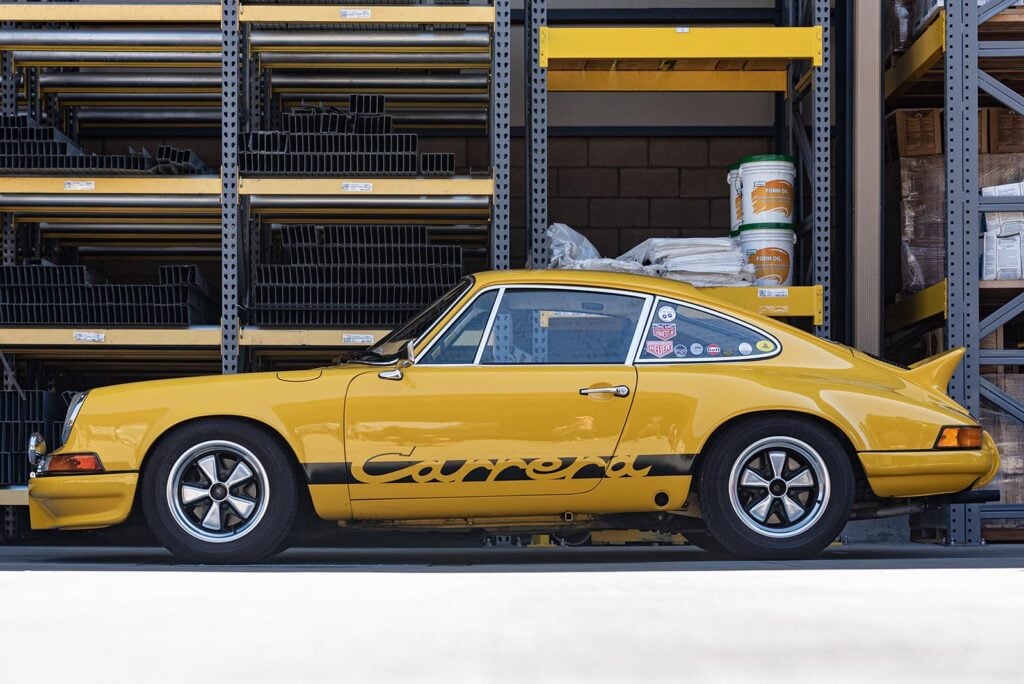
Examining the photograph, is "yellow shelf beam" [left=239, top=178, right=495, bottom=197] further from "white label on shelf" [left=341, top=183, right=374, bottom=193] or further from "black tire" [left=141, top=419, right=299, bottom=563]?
"black tire" [left=141, top=419, right=299, bottom=563]

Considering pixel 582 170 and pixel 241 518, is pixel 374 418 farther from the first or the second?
pixel 582 170

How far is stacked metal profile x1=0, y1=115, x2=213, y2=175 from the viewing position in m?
8.09

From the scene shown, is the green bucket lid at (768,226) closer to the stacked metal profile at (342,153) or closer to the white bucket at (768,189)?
the white bucket at (768,189)

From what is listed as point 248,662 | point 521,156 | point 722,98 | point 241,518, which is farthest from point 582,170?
point 248,662

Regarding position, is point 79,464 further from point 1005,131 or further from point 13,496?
point 1005,131

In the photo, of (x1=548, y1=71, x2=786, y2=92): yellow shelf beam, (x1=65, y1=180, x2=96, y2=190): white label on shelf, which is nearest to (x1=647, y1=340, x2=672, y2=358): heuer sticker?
(x1=548, y1=71, x2=786, y2=92): yellow shelf beam

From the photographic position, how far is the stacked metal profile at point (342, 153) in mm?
8070

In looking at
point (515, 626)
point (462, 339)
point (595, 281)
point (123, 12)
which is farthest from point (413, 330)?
point (123, 12)

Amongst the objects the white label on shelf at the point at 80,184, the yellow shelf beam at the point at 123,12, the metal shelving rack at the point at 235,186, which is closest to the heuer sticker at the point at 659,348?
the metal shelving rack at the point at 235,186

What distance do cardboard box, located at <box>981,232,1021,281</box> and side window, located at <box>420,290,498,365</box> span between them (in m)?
3.43

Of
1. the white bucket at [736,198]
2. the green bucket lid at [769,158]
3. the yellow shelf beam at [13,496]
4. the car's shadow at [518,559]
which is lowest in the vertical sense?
the car's shadow at [518,559]

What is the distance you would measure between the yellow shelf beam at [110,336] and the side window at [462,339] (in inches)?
92.0

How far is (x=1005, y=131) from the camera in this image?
859 centimetres

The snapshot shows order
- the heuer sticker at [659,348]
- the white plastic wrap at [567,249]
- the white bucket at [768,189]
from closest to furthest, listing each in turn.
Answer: the heuer sticker at [659,348]
the white plastic wrap at [567,249]
the white bucket at [768,189]
